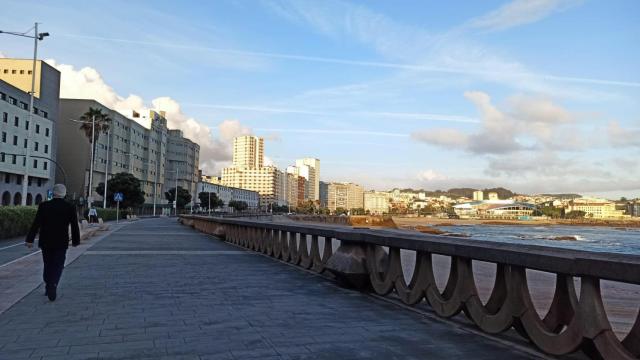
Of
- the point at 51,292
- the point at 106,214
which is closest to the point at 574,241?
the point at 106,214

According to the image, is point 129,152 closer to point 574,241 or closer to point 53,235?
point 574,241

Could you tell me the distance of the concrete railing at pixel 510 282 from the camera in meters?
4.01

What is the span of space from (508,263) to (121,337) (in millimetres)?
3997

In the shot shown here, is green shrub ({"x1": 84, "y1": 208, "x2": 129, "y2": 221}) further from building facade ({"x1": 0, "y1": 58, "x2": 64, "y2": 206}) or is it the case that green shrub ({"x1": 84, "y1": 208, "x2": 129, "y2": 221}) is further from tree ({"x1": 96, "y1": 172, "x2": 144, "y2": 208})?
tree ({"x1": 96, "y1": 172, "x2": 144, "y2": 208})

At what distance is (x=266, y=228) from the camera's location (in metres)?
15.3

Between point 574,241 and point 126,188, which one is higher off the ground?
point 126,188

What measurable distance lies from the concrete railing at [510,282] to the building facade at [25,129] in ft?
213

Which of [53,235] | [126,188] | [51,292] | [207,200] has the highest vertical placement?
[207,200]

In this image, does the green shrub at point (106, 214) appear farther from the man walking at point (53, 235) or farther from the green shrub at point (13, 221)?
the man walking at point (53, 235)

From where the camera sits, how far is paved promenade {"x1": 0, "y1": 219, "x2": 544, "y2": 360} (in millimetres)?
4773

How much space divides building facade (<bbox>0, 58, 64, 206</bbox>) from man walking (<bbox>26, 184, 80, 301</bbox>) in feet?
206

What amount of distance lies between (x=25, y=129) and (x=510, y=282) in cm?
8234

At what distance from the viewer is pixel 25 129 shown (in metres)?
73.9

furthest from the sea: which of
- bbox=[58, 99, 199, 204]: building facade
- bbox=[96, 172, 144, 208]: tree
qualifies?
bbox=[58, 99, 199, 204]: building facade
